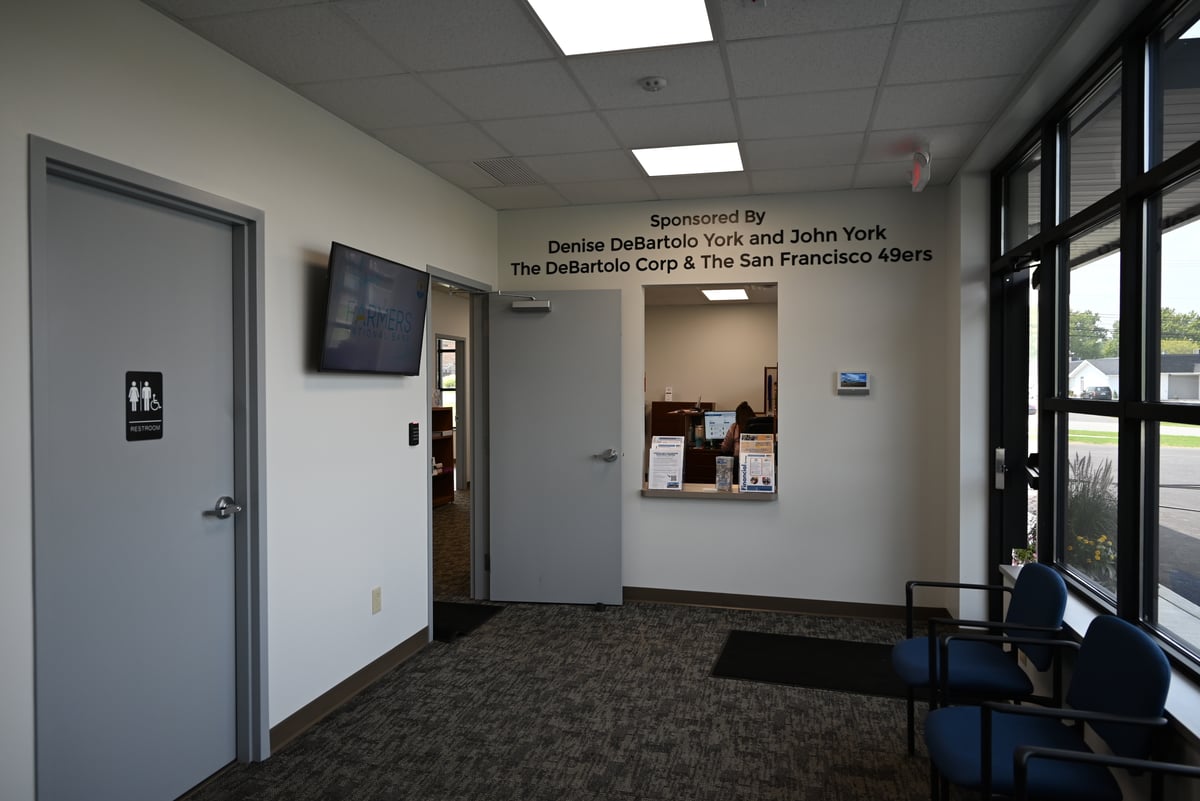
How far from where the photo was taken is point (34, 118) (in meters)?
2.00

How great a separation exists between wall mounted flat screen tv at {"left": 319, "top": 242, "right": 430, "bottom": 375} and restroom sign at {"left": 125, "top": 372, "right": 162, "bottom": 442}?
0.73 meters

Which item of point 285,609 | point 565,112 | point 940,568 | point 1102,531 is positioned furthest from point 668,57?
point 940,568

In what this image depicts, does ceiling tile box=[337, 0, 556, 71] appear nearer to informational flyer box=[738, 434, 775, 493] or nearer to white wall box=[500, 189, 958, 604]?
white wall box=[500, 189, 958, 604]

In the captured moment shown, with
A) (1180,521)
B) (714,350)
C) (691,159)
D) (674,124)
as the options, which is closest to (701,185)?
(691,159)

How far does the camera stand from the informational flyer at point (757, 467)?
15.5ft

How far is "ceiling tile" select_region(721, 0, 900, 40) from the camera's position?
2.36m

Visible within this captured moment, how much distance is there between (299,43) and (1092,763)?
311 centimetres

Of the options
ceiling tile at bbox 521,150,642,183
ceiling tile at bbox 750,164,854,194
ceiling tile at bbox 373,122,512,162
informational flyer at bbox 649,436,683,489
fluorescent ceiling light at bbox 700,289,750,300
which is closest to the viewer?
ceiling tile at bbox 373,122,512,162

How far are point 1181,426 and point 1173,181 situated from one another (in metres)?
0.70

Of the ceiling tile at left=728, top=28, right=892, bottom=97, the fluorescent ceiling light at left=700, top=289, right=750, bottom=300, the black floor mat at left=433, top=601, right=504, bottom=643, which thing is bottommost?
the black floor mat at left=433, top=601, right=504, bottom=643

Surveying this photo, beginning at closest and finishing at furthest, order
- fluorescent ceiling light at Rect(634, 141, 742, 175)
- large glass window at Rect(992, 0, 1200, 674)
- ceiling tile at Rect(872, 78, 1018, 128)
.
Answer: large glass window at Rect(992, 0, 1200, 674) < ceiling tile at Rect(872, 78, 1018, 128) < fluorescent ceiling light at Rect(634, 141, 742, 175)

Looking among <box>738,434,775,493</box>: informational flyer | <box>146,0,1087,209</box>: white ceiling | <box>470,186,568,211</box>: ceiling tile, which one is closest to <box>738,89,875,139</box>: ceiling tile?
<box>146,0,1087,209</box>: white ceiling

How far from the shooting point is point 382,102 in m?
3.19

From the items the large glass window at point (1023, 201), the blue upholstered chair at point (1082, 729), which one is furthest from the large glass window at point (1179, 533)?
the large glass window at point (1023, 201)
